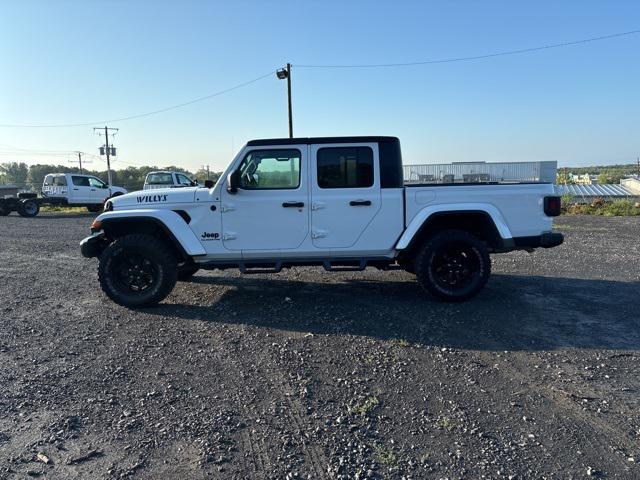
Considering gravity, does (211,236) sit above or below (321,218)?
below

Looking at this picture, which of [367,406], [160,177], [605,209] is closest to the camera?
[367,406]

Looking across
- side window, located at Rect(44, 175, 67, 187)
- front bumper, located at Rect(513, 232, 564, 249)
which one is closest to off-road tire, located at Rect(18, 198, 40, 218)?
side window, located at Rect(44, 175, 67, 187)

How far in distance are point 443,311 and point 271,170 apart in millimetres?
2821

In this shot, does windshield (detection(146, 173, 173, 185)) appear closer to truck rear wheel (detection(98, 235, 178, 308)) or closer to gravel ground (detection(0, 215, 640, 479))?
gravel ground (detection(0, 215, 640, 479))

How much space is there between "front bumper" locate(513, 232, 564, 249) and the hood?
A: 14.1 feet

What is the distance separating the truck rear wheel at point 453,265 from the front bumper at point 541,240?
48 cm

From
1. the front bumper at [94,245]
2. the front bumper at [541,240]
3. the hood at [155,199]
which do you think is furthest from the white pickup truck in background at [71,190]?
the front bumper at [541,240]

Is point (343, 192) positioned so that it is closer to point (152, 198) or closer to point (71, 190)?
point (152, 198)

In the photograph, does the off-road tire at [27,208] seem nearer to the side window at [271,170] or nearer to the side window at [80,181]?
the side window at [80,181]

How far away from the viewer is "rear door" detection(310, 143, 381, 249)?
5.91 meters

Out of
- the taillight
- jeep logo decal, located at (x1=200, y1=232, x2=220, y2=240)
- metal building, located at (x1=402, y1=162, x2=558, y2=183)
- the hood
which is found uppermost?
metal building, located at (x1=402, y1=162, x2=558, y2=183)

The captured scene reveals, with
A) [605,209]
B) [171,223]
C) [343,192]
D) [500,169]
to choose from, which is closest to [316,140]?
[343,192]

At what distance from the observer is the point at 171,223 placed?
5926 mm

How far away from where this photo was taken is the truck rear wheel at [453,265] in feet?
19.4
